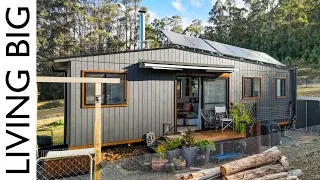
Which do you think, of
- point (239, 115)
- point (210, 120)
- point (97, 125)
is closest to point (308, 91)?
point (239, 115)

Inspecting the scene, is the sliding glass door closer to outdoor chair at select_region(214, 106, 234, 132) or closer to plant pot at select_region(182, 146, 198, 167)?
outdoor chair at select_region(214, 106, 234, 132)

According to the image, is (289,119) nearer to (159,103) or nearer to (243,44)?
(159,103)

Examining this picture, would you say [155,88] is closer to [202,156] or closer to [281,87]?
[202,156]

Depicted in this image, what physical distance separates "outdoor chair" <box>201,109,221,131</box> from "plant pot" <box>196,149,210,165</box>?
7.48ft

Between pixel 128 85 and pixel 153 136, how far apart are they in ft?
5.40

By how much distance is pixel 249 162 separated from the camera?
448cm

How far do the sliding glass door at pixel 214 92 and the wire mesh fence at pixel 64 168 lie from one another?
14.3ft

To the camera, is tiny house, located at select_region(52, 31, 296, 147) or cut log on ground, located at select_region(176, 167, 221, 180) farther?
tiny house, located at select_region(52, 31, 296, 147)

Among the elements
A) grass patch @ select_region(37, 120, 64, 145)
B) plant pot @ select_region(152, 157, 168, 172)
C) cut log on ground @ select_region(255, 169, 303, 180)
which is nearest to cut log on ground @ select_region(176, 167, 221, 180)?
cut log on ground @ select_region(255, 169, 303, 180)

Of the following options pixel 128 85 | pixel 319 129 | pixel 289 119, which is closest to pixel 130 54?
pixel 128 85

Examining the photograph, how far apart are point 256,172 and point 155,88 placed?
11.9 ft

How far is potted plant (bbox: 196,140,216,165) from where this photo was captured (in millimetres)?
5582

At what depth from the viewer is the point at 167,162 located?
5.24m

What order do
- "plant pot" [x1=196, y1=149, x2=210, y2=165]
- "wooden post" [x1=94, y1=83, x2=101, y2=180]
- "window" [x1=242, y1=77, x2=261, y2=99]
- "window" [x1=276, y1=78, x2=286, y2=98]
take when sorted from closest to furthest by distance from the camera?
1. "wooden post" [x1=94, y1=83, x2=101, y2=180]
2. "plant pot" [x1=196, y1=149, x2=210, y2=165]
3. "window" [x1=242, y1=77, x2=261, y2=99]
4. "window" [x1=276, y1=78, x2=286, y2=98]
